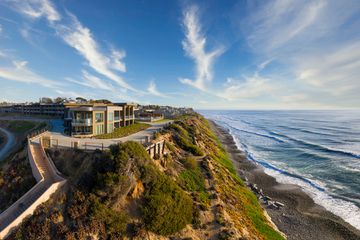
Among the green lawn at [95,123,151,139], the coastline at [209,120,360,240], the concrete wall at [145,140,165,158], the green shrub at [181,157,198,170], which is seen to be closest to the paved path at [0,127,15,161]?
the green lawn at [95,123,151,139]

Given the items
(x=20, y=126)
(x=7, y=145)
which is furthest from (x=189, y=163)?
(x=20, y=126)

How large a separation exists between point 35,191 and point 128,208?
726 cm

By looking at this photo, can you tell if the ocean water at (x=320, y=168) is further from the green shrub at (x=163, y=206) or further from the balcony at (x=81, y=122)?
the balcony at (x=81, y=122)

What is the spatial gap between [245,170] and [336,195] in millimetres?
14215

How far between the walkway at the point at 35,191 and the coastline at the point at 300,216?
76.8ft

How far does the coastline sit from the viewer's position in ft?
71.9

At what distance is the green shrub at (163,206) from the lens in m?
15.7

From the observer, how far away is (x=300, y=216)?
25172 millimetres

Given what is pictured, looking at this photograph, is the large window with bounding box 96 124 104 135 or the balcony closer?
the balcony

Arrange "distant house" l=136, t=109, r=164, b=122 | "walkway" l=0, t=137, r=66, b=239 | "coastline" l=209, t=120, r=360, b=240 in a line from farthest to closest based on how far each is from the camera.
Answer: "distant house" l=136, t=109, r=164, b=122
"coastline" l=209, t=120, r=360, b=240
"walkway" l=0, t=137, r=66, b=239

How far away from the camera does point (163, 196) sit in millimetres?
17219

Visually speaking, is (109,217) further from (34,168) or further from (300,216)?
(300,216)

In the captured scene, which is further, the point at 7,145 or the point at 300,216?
the point at 7,145

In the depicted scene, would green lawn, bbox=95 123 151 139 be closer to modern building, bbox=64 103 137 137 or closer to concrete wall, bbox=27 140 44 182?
modern building, bbox=64 103 137 137
